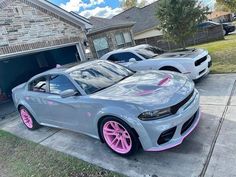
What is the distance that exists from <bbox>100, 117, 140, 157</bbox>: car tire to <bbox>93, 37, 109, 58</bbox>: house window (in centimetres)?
1322

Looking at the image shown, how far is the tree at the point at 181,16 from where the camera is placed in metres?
11.6

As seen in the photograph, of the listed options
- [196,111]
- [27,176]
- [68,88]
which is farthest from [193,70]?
[27,176]

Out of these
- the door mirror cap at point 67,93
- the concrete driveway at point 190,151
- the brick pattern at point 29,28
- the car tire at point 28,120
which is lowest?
the concrete driveway at point 190,151

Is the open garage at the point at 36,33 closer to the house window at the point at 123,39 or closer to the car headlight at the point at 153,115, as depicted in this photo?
the car headlight at the point at 153,115

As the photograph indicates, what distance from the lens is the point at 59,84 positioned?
5090mm

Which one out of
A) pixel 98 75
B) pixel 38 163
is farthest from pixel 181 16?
pixel 38 163

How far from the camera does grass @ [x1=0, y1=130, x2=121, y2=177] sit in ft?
13.5

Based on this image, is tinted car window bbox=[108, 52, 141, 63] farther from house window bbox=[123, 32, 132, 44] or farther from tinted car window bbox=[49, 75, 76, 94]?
house window bbox=[123, 32, 132, 44]

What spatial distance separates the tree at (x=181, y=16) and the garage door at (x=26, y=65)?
5046mm

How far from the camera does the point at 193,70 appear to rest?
709 centimetres

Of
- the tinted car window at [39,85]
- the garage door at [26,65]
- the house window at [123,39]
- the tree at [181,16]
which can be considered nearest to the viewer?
the tinted car window at [39,85]

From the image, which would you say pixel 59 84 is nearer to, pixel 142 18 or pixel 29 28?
pixel 29 28

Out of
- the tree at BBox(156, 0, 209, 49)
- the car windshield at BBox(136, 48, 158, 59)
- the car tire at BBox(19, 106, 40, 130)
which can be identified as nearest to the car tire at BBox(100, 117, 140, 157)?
the car tire at BBox(19, 106, 40, 130)

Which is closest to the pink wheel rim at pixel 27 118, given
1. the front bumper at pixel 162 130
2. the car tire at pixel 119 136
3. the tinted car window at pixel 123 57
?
the car tire at pixel 119 136
